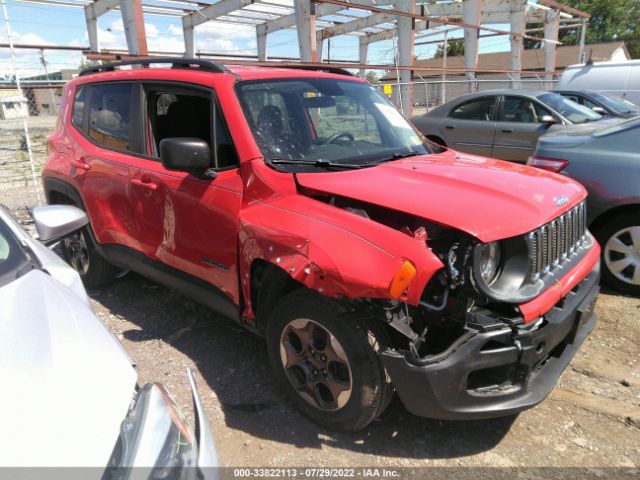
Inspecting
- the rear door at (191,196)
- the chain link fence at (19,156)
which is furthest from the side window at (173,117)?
the chain link fence at (19,156)

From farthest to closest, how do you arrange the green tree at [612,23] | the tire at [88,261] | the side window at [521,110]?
the green tree at [612,23] < the side window at [521,110] < the tire at [88,261]

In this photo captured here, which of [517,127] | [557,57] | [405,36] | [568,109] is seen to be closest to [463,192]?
[517,127]

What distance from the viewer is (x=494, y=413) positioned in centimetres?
234

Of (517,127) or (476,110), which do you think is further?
(476,110)

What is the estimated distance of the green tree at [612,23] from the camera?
155 ft

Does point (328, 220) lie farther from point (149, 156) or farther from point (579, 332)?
point (149, 156)

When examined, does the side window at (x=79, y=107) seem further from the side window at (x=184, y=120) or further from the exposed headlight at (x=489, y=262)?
the exposed headlight at (x=489, y=262)

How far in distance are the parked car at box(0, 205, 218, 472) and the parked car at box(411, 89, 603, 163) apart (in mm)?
7599

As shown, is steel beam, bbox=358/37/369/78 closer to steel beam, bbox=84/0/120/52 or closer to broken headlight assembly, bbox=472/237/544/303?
steel beam, bbox=84/0/120/52

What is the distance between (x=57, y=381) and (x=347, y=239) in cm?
134

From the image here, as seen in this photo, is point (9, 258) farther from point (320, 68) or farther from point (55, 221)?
point (320, 68)

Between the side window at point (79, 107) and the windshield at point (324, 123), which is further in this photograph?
the side window at point (79, 107)

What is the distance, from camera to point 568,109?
8.30m

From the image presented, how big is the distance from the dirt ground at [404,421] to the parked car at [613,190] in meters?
0.59
